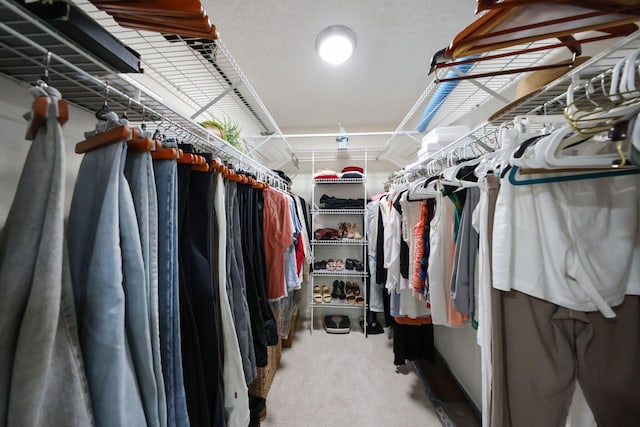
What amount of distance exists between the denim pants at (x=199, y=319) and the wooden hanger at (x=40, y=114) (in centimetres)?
26

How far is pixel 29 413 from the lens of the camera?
0.29 meters

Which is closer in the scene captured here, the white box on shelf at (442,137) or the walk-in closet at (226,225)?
the walk-in closet at (226,225)

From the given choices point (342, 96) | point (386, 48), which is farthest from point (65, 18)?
point (342, 96)

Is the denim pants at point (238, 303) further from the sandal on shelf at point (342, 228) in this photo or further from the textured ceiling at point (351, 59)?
the sandal on shelf at point (342, 228)

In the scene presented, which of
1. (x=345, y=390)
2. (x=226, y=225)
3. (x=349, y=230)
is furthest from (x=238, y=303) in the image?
(x=349, y=230)

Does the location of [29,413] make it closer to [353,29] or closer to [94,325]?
[94,325]

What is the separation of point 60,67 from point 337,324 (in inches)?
98.5

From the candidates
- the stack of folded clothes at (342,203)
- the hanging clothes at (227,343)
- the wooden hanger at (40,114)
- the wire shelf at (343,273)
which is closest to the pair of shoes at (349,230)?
the stack of folded clothes at (342,203)

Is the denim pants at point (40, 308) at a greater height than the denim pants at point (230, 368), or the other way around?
the denim pants at point (40, 308)

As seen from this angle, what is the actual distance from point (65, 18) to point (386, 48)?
152 centimetres

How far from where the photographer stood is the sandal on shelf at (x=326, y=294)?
2.34 metres

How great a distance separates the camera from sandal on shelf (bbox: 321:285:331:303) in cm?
234

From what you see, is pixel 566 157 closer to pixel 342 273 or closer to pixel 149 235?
pixel 149 235

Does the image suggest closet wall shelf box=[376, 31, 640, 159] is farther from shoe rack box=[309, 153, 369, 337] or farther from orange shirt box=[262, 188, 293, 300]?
orange shirt box=[262, 188, 293, 300]
